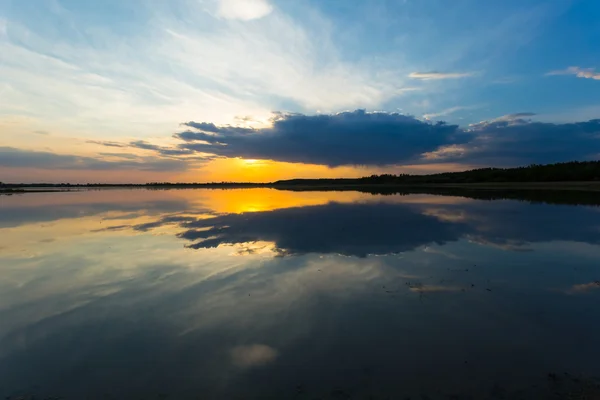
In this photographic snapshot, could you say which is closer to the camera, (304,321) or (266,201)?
(304,321)

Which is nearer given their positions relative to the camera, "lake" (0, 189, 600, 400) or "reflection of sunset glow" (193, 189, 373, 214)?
"lake" (0, 189, 600, 400)

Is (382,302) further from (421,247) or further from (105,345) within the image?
(421,247)

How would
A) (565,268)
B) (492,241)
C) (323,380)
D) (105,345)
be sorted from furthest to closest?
(492,241) → (565,268) → (105,345) → (323,380)

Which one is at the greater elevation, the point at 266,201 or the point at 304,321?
the point at 304,321

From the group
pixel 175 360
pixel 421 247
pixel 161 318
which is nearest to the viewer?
pixel 175 360

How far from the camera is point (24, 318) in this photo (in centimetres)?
834

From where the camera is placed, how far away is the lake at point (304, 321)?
5508 mm

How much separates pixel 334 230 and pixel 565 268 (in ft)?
38.8

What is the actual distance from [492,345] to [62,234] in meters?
23.4

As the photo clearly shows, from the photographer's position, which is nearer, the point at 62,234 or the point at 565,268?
the point at 565,268

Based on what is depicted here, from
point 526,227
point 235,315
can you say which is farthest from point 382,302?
point 526,227

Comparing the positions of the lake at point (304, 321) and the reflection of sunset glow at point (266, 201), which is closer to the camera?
the lake at point (304, 321)

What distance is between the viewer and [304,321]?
7.92m

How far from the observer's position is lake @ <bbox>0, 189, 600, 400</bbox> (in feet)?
18.1
